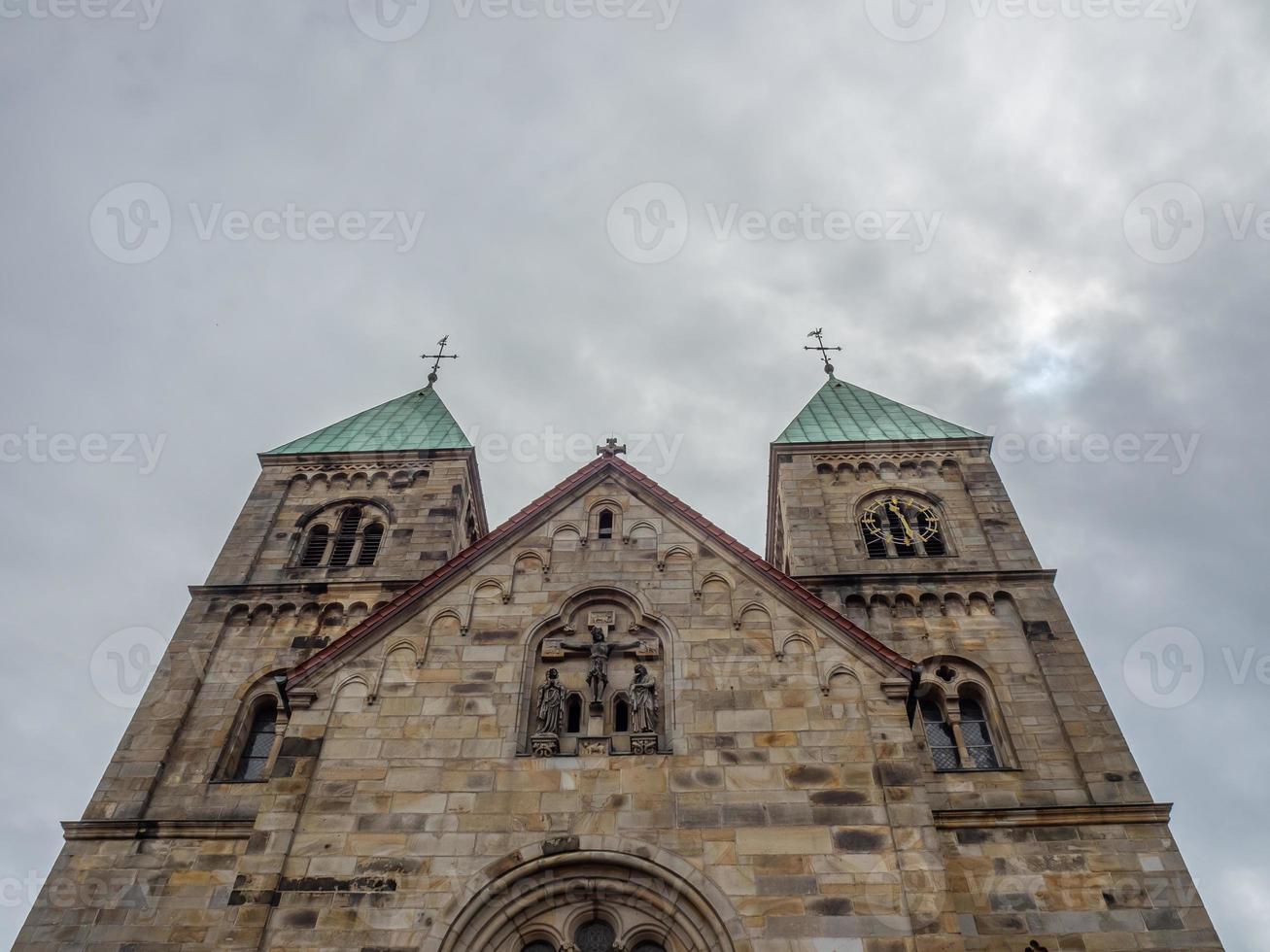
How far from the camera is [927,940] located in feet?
38.2

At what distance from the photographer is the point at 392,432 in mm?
30094

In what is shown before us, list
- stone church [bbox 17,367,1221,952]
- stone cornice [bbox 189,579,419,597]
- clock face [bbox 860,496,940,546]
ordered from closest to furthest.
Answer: stone church [bbox 17,367,1221,952] < stone cornice [bbox 189,579,419,597] < clock face [bbox 860,496,940,546]

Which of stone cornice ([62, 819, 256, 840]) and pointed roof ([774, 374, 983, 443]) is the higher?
pointed roof ([774, 374, 983, 443])

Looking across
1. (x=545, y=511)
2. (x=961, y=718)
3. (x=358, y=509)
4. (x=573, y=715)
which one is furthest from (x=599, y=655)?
(x=358, y=509)

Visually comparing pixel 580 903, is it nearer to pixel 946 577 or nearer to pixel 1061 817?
pixel 1061 817

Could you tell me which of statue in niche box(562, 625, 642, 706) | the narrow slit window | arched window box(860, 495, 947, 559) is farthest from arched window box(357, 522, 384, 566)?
the narrow slit window

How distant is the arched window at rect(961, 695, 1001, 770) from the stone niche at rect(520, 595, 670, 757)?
7959mm

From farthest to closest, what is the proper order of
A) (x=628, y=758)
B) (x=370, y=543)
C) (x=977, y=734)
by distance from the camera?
(x=370, y=543) → (x=977, y=734) → (x=628, y=758)

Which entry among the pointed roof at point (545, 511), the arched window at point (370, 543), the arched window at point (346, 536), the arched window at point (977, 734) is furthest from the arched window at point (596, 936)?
the arched window at point (346, 536)

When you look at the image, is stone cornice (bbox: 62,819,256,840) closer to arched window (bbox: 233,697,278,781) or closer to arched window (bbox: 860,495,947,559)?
arched window (bbox: 233,697,278,781)

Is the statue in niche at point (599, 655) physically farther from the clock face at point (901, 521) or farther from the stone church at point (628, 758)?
the clock face at point (901, 521)

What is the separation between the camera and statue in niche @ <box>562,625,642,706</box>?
48.3ft

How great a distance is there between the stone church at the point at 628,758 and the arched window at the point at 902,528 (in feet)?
0.44

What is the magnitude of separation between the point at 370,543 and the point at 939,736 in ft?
49.0
